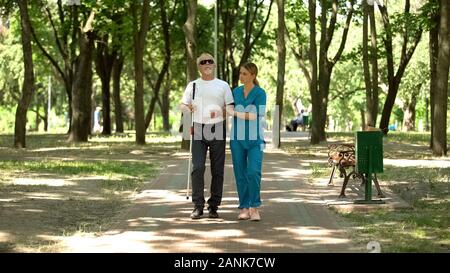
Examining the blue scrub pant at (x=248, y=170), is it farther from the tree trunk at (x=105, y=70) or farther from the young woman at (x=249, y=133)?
the tree trunk at (x=105, y=70)

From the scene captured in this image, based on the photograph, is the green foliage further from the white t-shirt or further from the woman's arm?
the woman's arm

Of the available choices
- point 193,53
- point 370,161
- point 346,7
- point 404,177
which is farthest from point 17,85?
point 370,161

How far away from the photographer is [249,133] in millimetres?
10062

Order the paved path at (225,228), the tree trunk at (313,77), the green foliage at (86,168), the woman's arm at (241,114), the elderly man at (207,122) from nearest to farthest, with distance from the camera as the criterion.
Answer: the paved path at (225,228) < the woman's arm at (241,114) < the elderly man at (207,122) < the green foliage at (86,168) < the tree trunk at (313,77)

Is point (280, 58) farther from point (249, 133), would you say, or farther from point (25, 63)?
point (249, 133)

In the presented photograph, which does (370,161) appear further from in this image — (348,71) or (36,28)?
(348,71)

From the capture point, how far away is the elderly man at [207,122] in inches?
396

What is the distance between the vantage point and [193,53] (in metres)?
24.0

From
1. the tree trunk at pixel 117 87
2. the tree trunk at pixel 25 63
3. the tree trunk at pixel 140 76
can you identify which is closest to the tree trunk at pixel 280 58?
the tree trunk at pixel 140 76

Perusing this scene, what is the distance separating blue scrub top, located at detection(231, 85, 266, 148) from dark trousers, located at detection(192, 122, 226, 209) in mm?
211

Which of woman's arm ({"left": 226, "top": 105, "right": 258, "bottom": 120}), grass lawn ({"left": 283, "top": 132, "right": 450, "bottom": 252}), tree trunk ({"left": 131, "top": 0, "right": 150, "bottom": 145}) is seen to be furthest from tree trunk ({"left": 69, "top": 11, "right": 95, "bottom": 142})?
woman's arm ({"left": 226, "top": 105, "right": 258, "bottom": 120})

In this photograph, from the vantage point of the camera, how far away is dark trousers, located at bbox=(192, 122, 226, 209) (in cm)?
1014

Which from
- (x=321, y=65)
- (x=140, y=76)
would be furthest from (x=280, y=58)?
(x=321, y=65)

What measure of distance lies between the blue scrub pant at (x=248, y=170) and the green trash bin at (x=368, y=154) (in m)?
1.86
